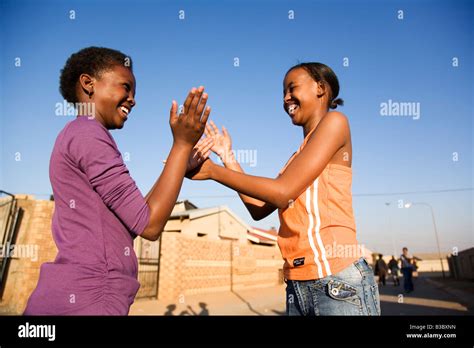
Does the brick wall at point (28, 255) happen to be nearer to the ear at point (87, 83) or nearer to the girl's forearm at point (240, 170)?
the girl's forearm at point (240, 170)

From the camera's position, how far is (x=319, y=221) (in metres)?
1.73

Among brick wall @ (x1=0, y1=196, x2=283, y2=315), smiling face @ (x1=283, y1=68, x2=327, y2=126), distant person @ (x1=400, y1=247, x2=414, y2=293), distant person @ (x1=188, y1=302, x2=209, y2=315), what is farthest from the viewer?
distant person @ (x1=400, y1=247, x2=414, y2=293)

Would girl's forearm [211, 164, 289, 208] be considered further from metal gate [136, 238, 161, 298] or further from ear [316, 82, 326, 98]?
metal gate [136, 238, 161, 298]

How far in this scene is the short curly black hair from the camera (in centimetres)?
180

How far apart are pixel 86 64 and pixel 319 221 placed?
1435 mm

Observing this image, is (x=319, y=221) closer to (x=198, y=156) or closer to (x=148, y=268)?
(x=198, y=156)

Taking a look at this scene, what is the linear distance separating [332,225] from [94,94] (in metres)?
1.35

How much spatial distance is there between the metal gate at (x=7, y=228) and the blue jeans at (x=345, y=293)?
397 inches

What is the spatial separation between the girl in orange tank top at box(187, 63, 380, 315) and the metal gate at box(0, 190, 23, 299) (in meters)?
9.66

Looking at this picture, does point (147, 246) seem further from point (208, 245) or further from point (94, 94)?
point (94, 94)

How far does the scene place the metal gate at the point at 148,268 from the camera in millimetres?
12922

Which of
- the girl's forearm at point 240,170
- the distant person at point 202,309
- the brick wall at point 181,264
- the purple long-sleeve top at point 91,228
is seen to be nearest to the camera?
the purple long-sleeve top at point 91,228

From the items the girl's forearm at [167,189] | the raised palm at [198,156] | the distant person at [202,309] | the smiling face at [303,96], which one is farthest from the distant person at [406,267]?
the girl's forearm at [167,189]

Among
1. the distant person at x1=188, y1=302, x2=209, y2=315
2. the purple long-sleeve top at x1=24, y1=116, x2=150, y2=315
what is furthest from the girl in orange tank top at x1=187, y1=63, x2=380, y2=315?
the distant person at x1=188, y1=302, x2=209, y2=315
